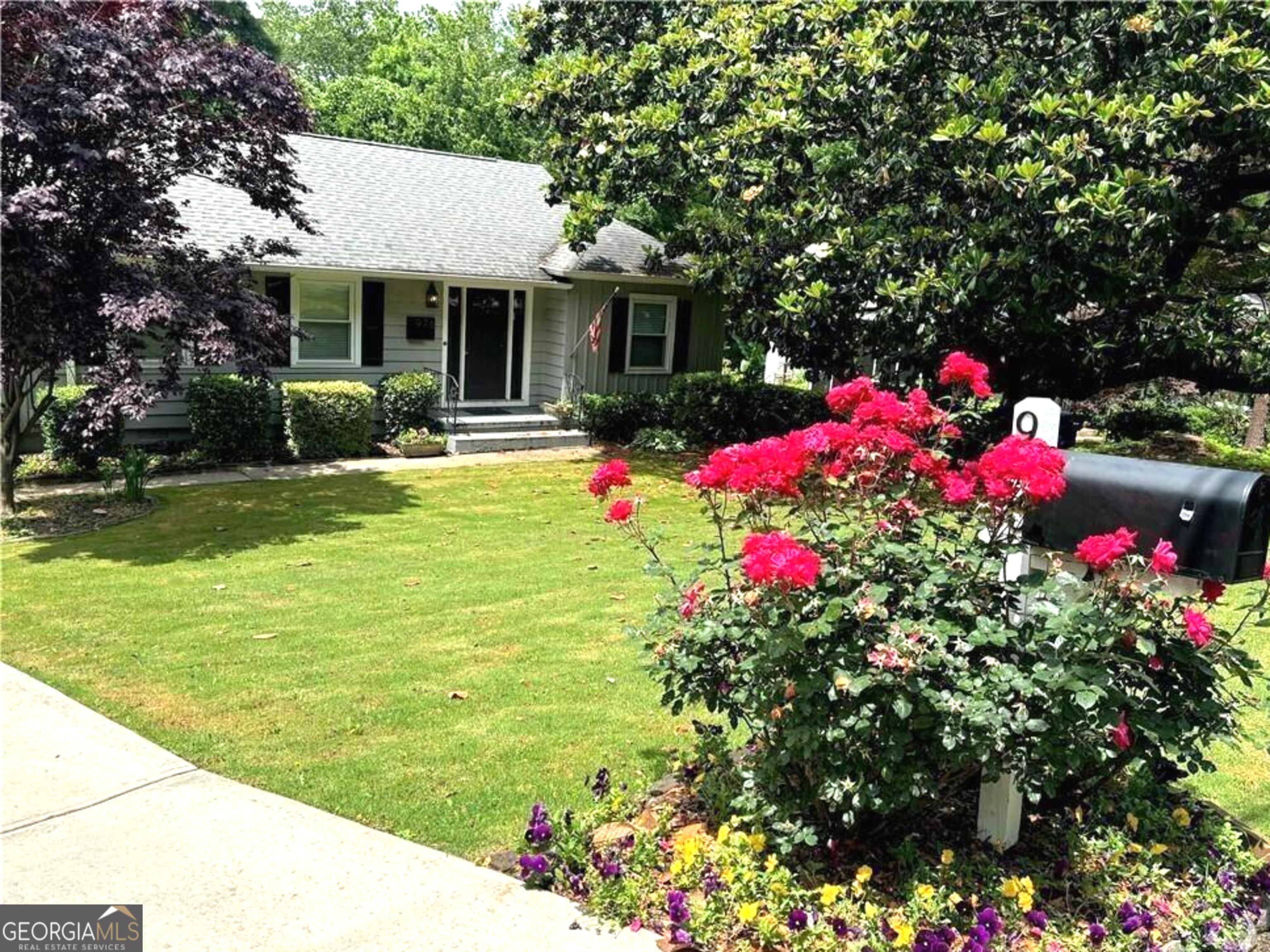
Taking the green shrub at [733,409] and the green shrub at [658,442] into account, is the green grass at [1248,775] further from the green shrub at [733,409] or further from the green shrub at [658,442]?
the green shrub at [733,409]

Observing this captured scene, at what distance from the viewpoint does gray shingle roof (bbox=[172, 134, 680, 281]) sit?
45.2 ft

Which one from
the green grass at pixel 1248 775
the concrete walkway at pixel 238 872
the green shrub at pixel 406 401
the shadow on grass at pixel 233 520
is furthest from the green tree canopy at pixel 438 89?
the concrete walkway at pixel 238 872

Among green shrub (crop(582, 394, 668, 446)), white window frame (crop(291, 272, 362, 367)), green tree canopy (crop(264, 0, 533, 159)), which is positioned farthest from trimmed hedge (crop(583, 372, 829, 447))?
green tree canopy (crop(264, 0, 533, 159))

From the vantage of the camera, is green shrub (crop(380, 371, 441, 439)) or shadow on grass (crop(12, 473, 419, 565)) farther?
green shrub (crop(380, 371, 441, 439))

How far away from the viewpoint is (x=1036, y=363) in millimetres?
11953

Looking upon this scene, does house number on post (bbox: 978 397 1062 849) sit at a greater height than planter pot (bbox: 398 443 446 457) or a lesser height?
greater

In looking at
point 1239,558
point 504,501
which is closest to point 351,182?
point 504,501

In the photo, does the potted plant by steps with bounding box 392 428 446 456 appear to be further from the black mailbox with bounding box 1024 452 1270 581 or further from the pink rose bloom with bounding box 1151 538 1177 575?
the pink rose bloom with bounding box 1151 538 1177 575

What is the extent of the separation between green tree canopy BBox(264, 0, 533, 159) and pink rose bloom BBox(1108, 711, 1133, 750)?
92.7ft

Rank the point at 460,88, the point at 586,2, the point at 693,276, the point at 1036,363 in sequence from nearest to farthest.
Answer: the point at 1036,363 < the point at 693,276 < the point at 586,2 < the point at 460,88

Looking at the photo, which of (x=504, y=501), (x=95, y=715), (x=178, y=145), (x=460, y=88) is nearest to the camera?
(x=95, y=715)

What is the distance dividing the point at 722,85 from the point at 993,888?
34.2 ft

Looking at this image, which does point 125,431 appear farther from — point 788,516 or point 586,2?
point 788,516

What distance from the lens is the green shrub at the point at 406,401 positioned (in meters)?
14.3
